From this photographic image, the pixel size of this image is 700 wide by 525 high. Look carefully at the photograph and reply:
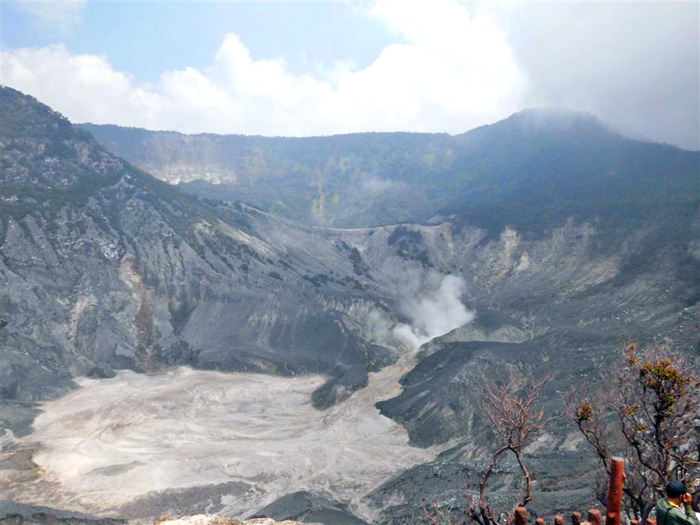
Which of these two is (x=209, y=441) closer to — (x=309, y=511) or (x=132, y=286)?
(x=309, y=511)

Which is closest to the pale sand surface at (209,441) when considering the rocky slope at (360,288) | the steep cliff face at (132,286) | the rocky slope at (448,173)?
the rocky slope at (360,288)

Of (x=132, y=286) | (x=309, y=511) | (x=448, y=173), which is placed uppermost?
(x=448, y=173)

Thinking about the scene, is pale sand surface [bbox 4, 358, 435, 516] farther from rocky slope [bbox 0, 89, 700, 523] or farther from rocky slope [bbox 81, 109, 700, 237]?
rocky slope [bbox 81, 109, 700, 237]

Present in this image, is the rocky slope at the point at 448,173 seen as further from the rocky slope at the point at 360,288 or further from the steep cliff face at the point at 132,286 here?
the steep cliff face at the point at 132,286

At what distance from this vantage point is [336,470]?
1217 inches

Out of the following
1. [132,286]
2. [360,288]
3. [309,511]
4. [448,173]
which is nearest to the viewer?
[309,511]

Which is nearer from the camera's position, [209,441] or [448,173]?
[209,441]

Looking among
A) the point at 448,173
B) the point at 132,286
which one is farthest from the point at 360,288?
the point at 448,173

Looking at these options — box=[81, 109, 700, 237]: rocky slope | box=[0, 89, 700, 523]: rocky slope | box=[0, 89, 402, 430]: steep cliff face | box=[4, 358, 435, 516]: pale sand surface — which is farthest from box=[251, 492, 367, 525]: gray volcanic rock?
box=[81, 109, 700, 237]: rocky slope

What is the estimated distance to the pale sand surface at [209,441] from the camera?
29.0 m

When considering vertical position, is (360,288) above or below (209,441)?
above

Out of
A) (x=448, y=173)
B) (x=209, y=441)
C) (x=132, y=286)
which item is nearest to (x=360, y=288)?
(x=132, y=286)

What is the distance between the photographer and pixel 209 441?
36781 millimetres

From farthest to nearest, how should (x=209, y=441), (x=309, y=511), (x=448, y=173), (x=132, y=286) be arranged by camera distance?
(x=448, y=173), (x=132, y=286), (x=209, y=441), (x=309, y=511)
